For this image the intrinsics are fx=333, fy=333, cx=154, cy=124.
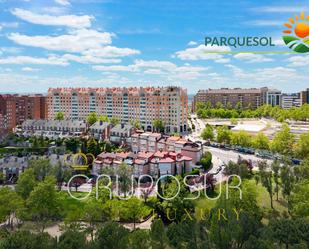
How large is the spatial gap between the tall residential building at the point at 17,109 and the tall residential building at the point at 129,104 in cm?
180

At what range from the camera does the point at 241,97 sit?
79.4 metres

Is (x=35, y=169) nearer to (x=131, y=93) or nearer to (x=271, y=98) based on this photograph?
(x=131, y=93)

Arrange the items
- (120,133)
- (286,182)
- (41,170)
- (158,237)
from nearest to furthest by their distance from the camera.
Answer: (158,237)
(286,182)
(41,170)
(120,133)

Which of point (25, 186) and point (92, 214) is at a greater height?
point (25, 186)

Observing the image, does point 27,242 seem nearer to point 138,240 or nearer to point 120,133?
point 138,240

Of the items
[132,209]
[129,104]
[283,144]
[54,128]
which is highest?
[129,104]

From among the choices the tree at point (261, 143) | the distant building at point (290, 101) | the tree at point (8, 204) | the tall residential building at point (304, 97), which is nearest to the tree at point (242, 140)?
the tree at point (261, 143)

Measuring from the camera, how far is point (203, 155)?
2714cm

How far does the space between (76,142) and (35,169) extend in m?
11.4

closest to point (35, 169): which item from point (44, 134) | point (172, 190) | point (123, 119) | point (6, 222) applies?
point (6, 222)

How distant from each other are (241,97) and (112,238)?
7203 centimetres

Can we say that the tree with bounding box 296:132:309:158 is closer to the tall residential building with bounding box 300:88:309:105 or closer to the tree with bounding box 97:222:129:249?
the tree with bounding box 97:222:129:249

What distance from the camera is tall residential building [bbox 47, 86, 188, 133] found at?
145ft

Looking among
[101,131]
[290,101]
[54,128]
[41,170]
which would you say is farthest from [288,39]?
[290,101]
